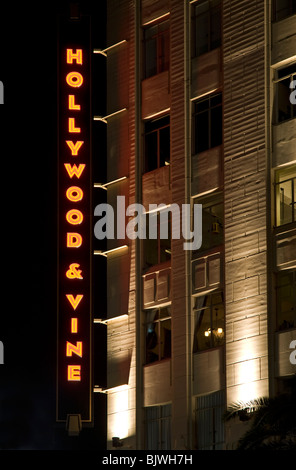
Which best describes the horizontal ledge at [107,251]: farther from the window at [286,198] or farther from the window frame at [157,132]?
the window at [286,198]

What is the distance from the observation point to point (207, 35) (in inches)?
2061

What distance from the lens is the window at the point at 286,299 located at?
4603cm

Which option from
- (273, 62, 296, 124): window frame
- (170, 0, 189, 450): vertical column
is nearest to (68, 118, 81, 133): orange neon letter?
(170, 0, 189, 450): vertical column

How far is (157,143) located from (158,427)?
12279 mm

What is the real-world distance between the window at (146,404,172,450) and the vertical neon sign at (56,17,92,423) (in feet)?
8.23

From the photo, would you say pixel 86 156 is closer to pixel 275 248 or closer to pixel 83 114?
pixel 83 114

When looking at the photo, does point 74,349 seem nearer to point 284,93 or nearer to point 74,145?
point 74,145

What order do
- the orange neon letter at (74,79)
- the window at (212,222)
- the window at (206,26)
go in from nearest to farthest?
the window at (212,222) < the window at (206,26) < the orange neon letter at (74,79)

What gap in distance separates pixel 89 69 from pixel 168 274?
1018cm

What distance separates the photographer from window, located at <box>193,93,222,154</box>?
51000mm

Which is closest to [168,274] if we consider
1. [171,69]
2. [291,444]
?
[171,69]

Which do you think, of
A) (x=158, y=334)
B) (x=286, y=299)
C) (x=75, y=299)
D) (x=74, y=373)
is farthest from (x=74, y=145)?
(x=286, y=299)

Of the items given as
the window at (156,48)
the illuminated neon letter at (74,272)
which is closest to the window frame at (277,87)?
the window at (156,48)
